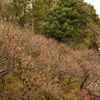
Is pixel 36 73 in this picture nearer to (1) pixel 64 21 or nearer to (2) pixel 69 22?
(2) pixel 69 22

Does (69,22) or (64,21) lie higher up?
(64,21)

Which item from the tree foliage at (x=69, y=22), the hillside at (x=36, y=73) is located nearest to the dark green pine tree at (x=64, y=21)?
the tree foliage at (x=69, y=22)

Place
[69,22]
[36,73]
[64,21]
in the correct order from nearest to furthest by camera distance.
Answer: [36,73] → [69,22] → [64,21]

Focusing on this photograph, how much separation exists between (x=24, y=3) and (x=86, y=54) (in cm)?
1477

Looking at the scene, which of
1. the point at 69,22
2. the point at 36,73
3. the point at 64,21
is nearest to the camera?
the point at 36,73

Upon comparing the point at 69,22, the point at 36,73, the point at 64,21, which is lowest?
the point at 36,73

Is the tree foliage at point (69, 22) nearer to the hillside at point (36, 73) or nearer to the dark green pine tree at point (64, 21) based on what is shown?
the dark green pine tree at point (64, 21)

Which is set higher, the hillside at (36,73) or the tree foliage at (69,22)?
the tree foliage at (69,22)

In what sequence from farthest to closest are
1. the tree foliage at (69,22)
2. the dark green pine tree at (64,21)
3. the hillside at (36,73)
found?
the tree foliage at (69,22)
the dark green pine tree at (64,21)
the hillside at (36,73)

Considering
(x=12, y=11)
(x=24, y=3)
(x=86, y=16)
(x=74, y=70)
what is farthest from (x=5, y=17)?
(x=74, y=70)

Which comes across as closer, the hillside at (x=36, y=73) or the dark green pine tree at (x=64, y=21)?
the hillside at (x=36, y=73)

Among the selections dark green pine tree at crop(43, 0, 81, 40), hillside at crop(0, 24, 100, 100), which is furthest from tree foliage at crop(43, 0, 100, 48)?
hillside at crop(0, 24, 100, 100)

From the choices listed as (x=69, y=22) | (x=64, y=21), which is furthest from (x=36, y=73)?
(x=64, y=21)

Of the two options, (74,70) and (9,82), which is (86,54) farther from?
(9,82)
